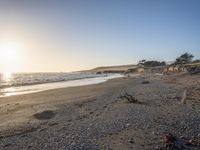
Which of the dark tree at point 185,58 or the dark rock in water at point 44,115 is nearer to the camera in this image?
the dark rock in water at point 44,115

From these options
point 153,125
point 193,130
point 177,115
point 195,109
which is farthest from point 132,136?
point 195,109

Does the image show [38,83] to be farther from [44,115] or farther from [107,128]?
[107,128]

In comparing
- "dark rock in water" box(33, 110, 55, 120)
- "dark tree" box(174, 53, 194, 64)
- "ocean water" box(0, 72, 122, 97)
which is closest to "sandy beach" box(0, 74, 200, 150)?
"dark rock in water" box(33, 110, 55, 120)

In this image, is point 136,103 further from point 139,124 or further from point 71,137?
point 71,137

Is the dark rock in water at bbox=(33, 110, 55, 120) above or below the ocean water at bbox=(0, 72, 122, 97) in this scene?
above

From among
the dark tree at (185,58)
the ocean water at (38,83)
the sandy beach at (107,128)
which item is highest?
the dark tree at (185,58)

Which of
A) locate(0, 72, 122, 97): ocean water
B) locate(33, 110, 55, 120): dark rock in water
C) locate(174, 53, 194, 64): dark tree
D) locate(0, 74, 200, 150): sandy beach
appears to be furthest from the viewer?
locate(174, 53, 194, 64): dark tree

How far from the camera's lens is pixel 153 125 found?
13.4 meters

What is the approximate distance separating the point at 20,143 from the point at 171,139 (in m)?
6.59

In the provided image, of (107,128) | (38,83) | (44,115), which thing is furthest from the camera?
(38,83)

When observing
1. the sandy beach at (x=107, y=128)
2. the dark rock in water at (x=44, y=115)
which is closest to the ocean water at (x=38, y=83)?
the dark rock in water at (x=44, y=115)

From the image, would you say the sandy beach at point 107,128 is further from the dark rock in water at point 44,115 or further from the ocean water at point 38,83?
the ocean water at point 38,83

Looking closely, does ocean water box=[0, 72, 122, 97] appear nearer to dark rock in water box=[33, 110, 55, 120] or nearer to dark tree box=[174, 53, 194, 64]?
dark rock in water box=[33, 110, 55, 120]

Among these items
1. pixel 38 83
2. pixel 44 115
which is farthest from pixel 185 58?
pixel 44 115
